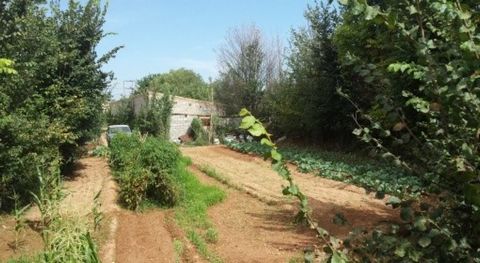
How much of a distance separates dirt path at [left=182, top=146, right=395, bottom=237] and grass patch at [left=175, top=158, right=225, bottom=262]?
1.14 m

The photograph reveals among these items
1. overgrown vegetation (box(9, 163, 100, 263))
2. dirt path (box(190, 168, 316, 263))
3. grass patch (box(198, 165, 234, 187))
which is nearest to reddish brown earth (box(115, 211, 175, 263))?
dirt path (box(190, 168, 316, 263))

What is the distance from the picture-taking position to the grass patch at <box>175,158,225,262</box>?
341 inches

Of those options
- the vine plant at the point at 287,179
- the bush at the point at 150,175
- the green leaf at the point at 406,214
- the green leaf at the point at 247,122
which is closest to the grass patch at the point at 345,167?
the bush at the point at 150,175

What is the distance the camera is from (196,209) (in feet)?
36.8

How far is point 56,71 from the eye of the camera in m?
12.4

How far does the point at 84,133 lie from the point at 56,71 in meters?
2.11

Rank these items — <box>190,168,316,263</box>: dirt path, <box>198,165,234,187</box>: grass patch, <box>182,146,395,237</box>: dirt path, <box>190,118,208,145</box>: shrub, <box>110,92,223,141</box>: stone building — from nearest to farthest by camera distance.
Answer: <box>190,168,316,263</box>: dirt path → <box>182,146,395,237</box>: dirt path → <box>198,165,234,187</box>: grass patch → <box>190,118,208,145</box>: shrub → <box>110,92,223,141</box>: stone building

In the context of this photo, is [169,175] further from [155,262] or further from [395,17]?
[395,17]

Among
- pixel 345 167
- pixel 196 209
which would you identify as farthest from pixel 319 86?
pixel 196 209

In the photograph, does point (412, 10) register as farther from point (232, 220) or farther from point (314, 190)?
point (314, 190)

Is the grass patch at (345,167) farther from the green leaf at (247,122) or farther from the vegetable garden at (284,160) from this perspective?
the green leaf at (247,122)

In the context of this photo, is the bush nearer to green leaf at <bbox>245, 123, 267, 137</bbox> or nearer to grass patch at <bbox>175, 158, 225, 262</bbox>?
grass patch at <bbox>175, 158, 225, 262</bbox>

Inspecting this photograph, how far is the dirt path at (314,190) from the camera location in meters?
9.64

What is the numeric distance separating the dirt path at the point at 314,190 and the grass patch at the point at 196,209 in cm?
114
